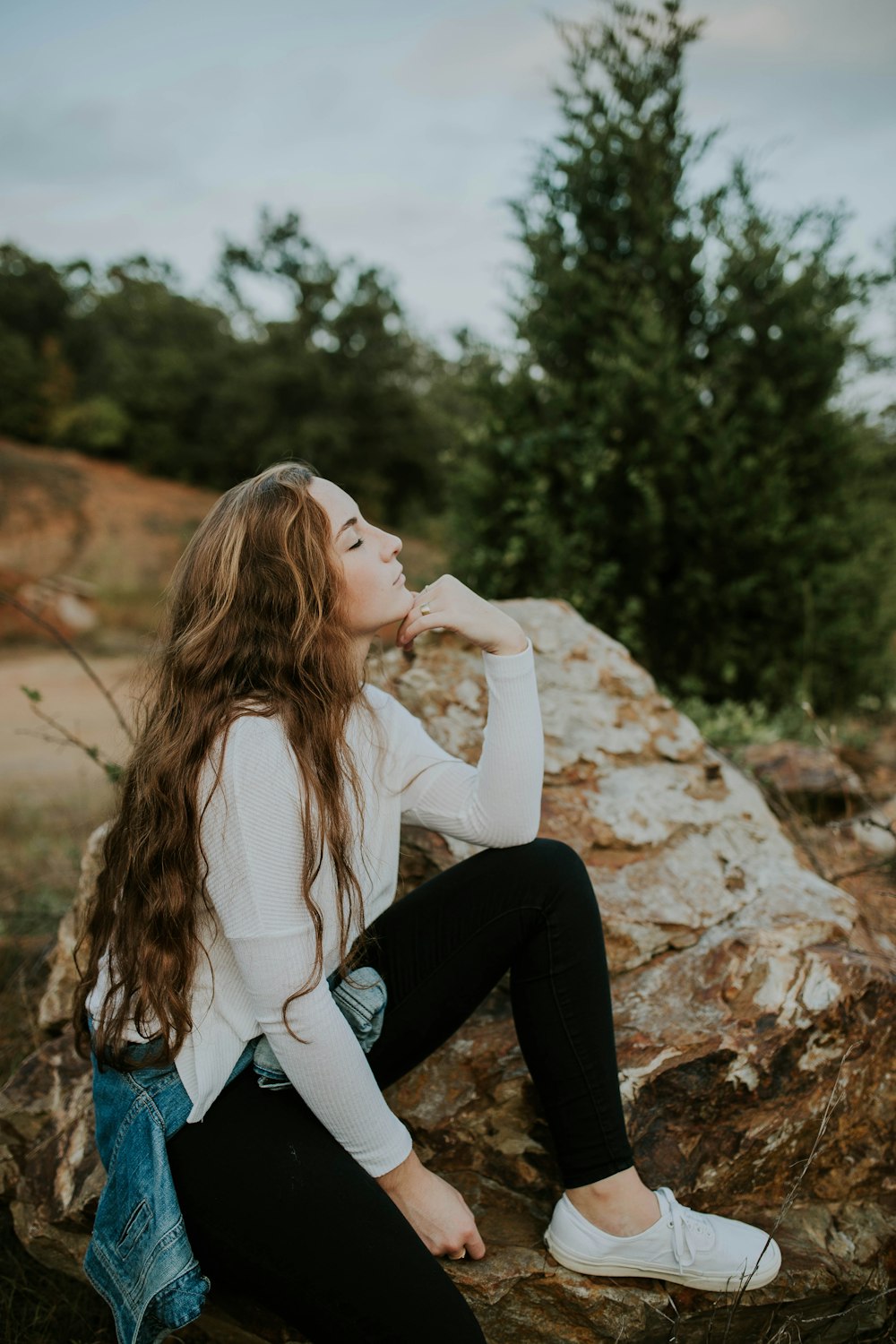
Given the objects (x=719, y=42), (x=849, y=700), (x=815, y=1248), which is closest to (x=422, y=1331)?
(x=815, y=1248)

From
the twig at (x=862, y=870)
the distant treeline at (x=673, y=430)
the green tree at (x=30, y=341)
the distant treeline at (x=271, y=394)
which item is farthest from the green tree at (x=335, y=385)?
the twig at (x=862, y=870)

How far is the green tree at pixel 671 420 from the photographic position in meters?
4.64

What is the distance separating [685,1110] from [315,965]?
0.95 metres

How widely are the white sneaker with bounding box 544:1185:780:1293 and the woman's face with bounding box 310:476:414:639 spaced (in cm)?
124

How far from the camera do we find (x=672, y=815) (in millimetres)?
2654

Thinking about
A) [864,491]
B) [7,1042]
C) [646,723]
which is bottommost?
[7,1042]

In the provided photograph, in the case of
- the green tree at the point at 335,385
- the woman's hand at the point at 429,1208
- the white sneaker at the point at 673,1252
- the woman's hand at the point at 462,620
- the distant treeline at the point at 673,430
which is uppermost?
the green tree at the point at 335,385

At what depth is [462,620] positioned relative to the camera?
6.66 ft

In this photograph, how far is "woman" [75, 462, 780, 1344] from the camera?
5.05 feet

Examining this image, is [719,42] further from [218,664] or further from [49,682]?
[49,682]

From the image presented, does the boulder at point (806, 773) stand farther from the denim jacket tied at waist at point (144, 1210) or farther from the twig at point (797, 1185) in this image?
the denim jacket tied at waist at point (144, 1210)

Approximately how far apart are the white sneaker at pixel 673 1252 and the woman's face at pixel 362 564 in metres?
1.24

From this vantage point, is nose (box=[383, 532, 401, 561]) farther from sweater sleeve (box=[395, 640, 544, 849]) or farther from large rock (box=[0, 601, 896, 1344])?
large rock (box=[0, 601, 896, 1344])

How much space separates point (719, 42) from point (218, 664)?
491cm
